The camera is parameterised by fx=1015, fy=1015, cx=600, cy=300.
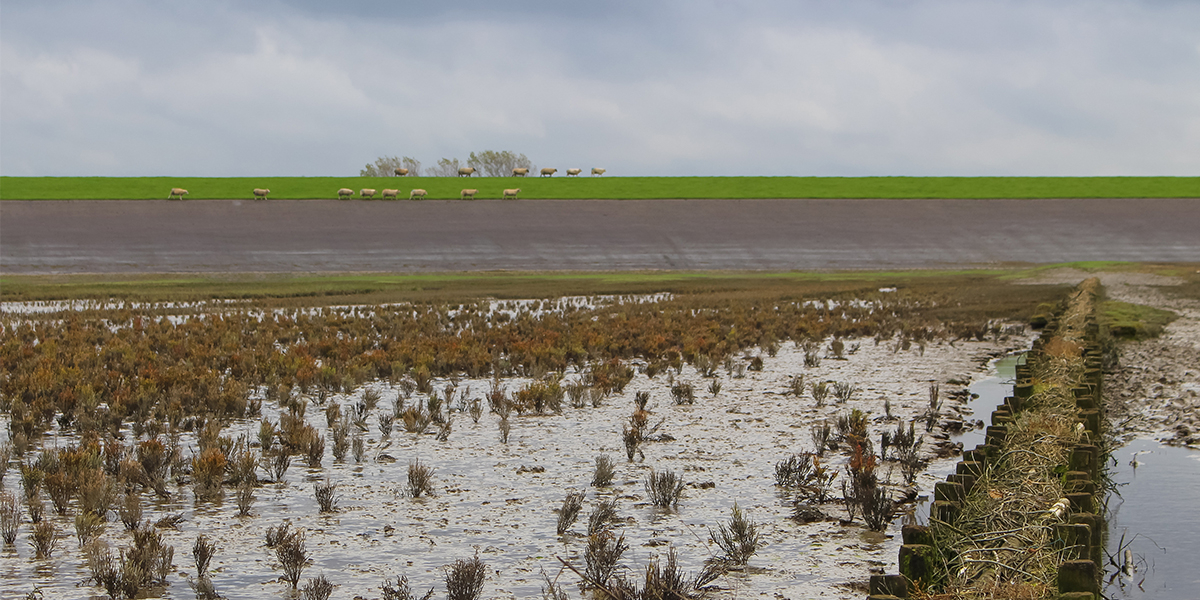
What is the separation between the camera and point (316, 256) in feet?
170

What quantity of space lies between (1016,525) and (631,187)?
72.8 metres

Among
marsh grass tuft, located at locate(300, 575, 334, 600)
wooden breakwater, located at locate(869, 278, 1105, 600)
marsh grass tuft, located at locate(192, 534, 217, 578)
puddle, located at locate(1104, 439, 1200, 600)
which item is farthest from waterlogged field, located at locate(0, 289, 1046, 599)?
puddle, located at locate(1104, 439, 1200, 600)

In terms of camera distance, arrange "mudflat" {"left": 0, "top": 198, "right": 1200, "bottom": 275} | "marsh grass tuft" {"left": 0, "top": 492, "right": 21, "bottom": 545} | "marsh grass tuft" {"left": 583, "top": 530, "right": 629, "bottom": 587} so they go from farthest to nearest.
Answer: "mudflat" {"left": 0, "top": 198, "right": 1200, "bottom": 275}
"marsh grass tuft" {"left": 0, "top": 492, "right": 21, "bottom": 545}
"marsh grass tuft" {"left": 583, "top": 530, "right": 629, "bottom": 587}

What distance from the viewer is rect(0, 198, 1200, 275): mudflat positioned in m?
51.7

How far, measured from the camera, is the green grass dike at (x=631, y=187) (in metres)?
71.6

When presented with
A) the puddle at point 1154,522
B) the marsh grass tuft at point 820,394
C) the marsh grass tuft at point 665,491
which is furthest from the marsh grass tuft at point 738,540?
the marsh grass tuft at point 820,394

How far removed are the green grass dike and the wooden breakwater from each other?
64576 millimetres

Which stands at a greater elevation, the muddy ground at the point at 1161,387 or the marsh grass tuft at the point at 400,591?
the muddy ground at the point at 1161,387

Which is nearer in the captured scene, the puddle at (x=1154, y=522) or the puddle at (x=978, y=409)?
the puddle at (x=1154, y=522)

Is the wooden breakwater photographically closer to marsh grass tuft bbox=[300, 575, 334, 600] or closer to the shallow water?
the shallow water

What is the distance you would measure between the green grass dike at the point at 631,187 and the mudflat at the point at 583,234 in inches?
114

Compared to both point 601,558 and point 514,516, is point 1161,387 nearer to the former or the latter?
point 514,516

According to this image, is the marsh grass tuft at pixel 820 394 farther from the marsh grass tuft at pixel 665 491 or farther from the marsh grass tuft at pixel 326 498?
the marsh grass tuft at pixel 326 498

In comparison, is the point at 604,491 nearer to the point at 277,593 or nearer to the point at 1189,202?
the point at 277,593
